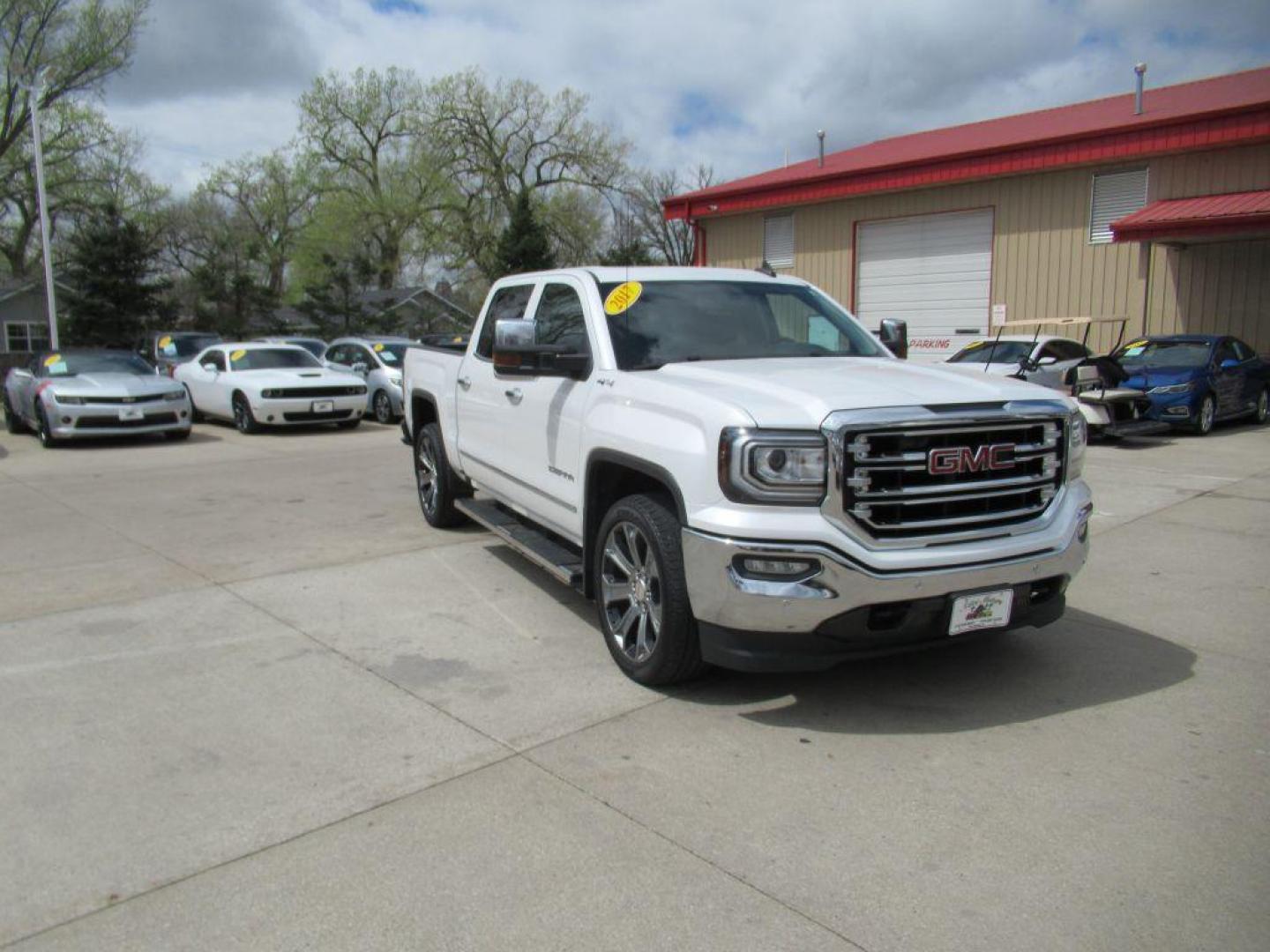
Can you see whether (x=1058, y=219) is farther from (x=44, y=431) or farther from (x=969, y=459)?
(x=44, y=431)

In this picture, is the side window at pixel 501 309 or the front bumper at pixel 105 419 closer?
the side window at pixel 501 309

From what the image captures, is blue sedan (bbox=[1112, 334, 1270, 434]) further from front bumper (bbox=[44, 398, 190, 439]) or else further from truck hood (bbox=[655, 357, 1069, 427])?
front bumper (bbox=[44, 398, 190, 439])

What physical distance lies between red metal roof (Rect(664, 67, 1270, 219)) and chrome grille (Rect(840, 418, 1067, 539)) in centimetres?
1527

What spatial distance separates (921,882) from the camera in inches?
117

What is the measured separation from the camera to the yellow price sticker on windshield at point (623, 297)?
5281 mm

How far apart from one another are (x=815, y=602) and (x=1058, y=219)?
688 inches

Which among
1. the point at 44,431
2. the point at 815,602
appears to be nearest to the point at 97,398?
the point at 44,431

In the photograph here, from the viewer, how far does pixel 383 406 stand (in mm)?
17141

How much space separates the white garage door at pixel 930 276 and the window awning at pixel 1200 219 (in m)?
3.34

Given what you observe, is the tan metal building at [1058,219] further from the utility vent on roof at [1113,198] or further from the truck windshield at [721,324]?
the truck windshield at [721,324]

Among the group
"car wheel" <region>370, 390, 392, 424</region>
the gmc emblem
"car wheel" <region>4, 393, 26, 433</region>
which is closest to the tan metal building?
"car wheel" <region>370, 390, 392, 424</region>

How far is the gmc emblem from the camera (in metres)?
3.94

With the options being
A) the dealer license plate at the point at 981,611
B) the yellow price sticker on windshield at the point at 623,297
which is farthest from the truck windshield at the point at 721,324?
the dealer license plate at the point at 981,611

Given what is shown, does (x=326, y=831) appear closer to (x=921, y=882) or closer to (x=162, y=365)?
(x=921, y=882)
